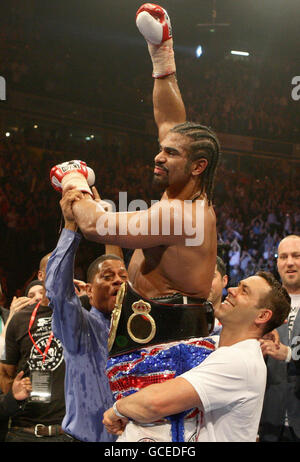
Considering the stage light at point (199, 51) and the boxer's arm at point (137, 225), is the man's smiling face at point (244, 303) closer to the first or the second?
the boxer's arm at point (137, 225)

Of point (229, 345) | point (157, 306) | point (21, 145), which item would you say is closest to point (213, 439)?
point (229, 345)

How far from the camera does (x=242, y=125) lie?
840cm

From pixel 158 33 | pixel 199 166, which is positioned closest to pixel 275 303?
pixel 199 166

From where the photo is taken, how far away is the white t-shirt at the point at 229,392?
1492mm

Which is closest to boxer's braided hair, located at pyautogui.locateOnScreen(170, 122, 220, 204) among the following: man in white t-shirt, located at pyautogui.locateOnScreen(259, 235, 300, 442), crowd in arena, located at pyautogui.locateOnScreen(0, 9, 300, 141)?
man in white t-shirt, located at pyautogui.locateOnScreen(259, 235, 300, 442)

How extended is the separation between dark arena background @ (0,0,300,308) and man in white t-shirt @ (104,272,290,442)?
4.29 meters

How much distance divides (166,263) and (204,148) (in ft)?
1.24

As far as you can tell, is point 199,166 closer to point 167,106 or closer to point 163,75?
point 167,106

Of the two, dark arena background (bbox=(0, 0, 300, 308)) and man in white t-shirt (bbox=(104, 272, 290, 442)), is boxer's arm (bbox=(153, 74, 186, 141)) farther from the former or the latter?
dark arena background (bbox=(0, 0, 300, 308))

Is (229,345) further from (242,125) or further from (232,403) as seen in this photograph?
(242,125)

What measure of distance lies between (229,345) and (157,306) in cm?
26

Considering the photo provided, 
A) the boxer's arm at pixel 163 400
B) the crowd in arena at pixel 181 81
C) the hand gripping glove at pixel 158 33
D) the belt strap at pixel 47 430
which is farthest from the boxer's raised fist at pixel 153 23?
the crowd in arena at pixel 181 81

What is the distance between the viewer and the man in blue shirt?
74.5 inches

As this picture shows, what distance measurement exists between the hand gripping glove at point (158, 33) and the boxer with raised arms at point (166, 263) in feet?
1.28
